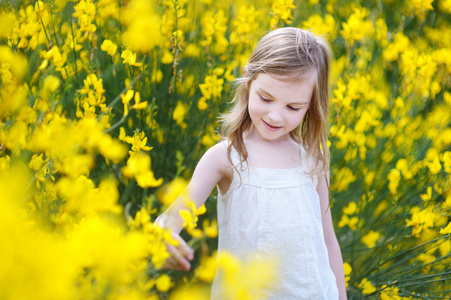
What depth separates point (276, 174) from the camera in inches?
44.0

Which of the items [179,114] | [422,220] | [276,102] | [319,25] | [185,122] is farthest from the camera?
[319,25]

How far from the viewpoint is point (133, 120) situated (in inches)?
62.1

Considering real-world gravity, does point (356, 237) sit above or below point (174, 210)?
below

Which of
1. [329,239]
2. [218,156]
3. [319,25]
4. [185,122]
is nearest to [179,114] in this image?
[185,122]

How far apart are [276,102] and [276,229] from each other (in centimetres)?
28

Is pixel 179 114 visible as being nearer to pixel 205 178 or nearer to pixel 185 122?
pixel 185 122

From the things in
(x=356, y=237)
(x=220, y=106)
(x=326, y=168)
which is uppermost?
(x=326, y=168)

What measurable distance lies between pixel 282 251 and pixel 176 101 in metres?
0.81

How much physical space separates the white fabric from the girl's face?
96 mm

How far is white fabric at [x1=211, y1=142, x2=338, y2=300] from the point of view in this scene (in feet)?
3.53

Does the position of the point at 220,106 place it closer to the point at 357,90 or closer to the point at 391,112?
the point at 357,90

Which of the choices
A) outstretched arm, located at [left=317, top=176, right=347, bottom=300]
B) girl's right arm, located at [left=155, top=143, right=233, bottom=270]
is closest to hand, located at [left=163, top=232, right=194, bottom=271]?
girl's right arm, located at [left=155, top=143, right=233, bottom=270]

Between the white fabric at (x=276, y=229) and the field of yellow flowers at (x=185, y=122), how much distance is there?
0.30 feet

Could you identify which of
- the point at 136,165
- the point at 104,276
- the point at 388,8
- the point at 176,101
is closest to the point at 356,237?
the point at 176,101
